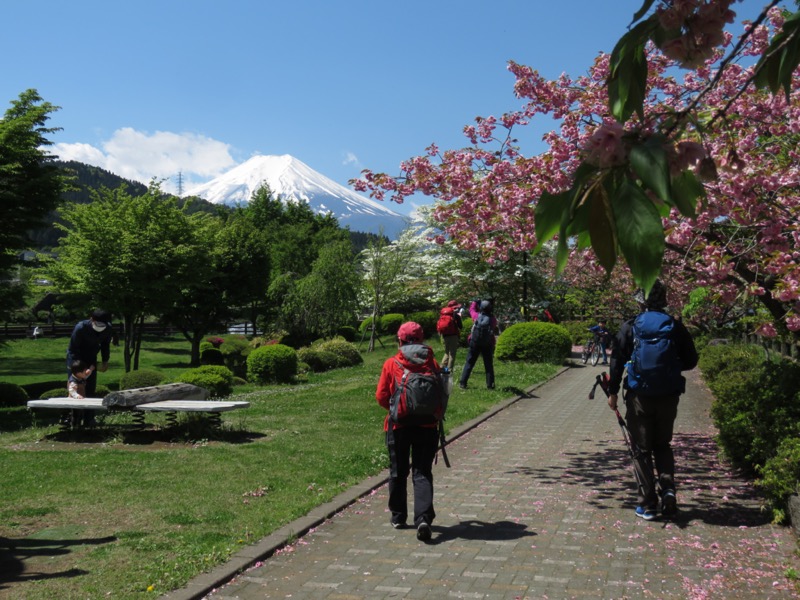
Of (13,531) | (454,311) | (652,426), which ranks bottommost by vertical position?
(13,531)

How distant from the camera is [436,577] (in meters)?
5.30

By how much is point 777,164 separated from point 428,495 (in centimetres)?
471

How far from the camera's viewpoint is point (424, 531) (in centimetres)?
610

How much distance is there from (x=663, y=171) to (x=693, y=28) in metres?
0.85

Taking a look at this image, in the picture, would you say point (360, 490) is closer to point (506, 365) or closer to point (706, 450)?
point (706, 450)

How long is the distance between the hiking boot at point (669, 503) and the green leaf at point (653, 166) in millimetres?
5652

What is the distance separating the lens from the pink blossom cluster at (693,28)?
7.11 ft

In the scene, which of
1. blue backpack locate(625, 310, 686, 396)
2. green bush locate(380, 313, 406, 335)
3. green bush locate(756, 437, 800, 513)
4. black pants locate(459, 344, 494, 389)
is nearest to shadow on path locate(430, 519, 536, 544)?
blue backpack locate(625, 310, 686, 396)

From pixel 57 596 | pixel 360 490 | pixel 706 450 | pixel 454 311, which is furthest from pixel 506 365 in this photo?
pixel 57 596

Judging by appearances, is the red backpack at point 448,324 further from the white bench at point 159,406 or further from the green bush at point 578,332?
the green bush at point 578,332

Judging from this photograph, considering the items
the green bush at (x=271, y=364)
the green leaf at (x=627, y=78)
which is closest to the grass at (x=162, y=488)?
the green leaf at (x=627, y=78)

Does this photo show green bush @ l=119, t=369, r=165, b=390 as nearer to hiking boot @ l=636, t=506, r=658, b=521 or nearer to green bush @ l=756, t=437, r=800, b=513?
hiking boot @ l=636, t=506, r=658, b=521

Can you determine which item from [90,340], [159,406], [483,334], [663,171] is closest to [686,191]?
[663,171]

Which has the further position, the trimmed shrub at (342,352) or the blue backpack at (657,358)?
the trimmed shrub at (342,352)
